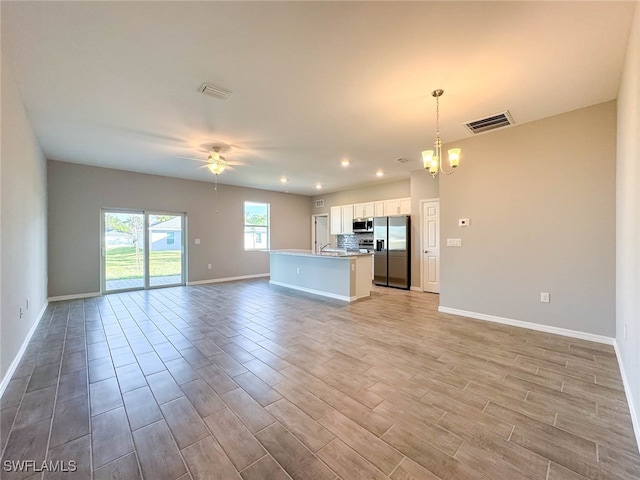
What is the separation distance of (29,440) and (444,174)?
5156 millimetres

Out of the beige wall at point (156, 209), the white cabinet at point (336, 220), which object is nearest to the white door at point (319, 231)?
the beige wall at point (156, 209)

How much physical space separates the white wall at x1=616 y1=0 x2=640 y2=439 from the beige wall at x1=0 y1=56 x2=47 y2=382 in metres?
4.84

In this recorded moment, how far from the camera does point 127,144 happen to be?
4.41 metres

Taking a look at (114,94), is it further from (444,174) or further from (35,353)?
(444,174)

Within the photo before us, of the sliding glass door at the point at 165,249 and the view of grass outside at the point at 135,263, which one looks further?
the sliding glass door at the point at 165,249

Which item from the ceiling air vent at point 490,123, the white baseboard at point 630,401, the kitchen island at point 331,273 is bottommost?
the white baseboard at point 630,401

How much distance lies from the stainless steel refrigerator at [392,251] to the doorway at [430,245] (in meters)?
0.37

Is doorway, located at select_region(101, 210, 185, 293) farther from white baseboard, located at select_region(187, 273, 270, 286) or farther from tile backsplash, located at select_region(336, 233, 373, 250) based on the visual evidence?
tile backsplash, located at select_region(336, 233, 373, 250)

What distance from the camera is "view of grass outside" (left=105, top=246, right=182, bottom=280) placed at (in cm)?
610

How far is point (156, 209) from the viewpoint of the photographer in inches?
258

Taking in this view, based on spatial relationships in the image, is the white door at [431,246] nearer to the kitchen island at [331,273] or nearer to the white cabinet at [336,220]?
the kitchen island at [331,273]

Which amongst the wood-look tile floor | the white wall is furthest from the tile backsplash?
the white wall

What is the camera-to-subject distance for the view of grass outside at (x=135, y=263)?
6098mm

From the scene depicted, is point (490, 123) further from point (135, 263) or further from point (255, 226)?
point (135, 263)
